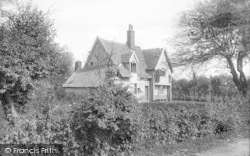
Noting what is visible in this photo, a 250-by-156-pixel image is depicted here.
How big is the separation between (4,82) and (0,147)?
5.25 meters

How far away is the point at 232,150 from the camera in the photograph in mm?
8750

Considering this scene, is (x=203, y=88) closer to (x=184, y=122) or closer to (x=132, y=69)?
(x=132, y=69)

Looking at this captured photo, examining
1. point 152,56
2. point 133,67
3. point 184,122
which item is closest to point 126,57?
point 133,67

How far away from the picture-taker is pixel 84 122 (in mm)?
6551

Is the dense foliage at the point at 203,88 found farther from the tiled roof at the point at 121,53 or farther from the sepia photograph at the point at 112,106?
the sepia photograph at the point at 112,106

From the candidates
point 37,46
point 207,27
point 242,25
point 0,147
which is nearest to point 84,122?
point 0,147

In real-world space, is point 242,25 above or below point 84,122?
above

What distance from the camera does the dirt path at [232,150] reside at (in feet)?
26.7

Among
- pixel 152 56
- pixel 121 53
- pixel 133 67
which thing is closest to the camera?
pixel 133 67

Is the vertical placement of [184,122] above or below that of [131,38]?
below

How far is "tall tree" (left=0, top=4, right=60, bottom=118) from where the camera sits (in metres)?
10.1

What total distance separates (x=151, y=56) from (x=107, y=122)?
34329mm

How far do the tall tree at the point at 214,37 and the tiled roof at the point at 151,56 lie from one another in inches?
617

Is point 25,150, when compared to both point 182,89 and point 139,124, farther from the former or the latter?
point 182,89
